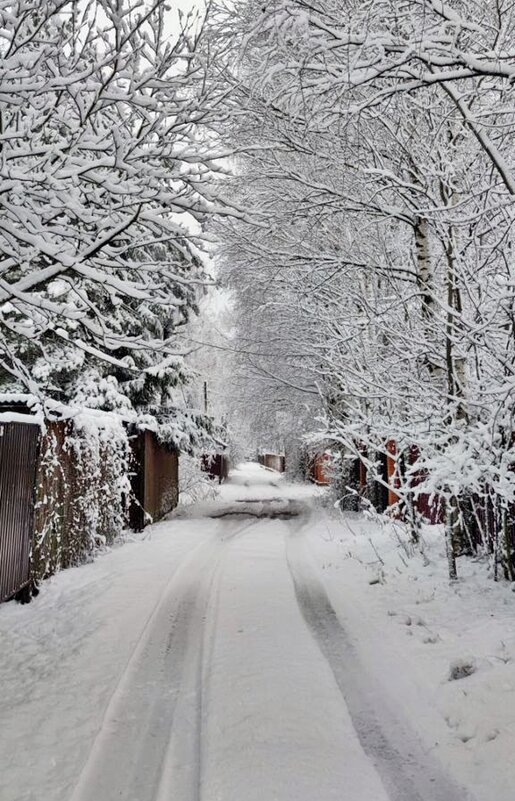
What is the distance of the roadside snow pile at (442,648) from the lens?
3332mm

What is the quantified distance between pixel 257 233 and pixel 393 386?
3.32 metres

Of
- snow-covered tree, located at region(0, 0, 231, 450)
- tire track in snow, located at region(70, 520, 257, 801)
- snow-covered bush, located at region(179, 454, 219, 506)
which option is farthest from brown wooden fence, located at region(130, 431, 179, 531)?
snow-covered tree, located at region(0, 0, 231, 450)

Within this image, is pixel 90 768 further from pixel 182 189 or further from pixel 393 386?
pixel 393 386

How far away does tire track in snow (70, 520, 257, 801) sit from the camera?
297 cm

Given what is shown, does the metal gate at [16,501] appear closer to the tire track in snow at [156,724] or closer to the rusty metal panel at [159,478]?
the tire track in snow at [156,724]

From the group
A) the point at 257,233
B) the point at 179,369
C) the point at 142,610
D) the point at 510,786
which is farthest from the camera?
the point at 179,369

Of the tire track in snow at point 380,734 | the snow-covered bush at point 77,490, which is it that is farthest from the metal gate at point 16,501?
the tire track in snow at point 380,734

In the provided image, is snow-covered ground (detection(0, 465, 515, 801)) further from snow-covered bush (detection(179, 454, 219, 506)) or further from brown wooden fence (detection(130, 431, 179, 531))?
snow-covered bush (detection(179, 454, 219, 506))

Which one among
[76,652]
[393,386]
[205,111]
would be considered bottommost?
[76,652]

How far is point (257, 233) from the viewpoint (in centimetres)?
884

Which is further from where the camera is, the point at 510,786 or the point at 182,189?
the point at 182,189

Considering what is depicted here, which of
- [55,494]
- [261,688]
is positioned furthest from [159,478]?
[261,688]

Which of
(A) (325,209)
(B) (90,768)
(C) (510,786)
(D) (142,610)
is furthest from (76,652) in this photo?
(A) (325,209)

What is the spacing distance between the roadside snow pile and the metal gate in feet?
12.1
